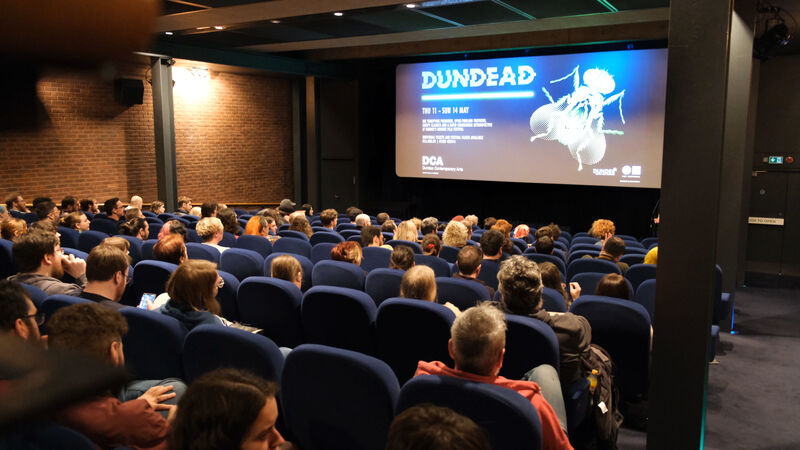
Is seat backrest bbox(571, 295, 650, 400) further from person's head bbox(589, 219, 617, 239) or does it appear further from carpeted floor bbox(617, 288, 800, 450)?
person's head bbox(589, 219, 617, 239)

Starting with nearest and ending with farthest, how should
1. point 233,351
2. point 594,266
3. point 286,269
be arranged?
point 233,351
point 286,269
point 594,266

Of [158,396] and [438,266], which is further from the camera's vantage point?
[438,266]

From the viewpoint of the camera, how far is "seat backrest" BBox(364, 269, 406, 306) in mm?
3916

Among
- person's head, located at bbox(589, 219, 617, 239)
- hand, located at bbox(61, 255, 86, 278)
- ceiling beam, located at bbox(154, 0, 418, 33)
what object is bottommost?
person's head, located at bbox(589, 219, 617, 239)

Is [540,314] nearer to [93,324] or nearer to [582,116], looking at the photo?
[93,324]

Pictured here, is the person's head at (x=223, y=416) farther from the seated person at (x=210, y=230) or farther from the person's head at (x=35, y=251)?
the seated person at (x=210, y=230)

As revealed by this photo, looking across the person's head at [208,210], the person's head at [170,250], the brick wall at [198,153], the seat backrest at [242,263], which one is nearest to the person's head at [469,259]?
the seat backrest at [242,263]

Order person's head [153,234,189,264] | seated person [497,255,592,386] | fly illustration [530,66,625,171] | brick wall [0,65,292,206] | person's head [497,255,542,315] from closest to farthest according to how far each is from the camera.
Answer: seated person [497,255,592,386] → person's head [497,255,542,315] → person's head [153,234,189,264] → brick wall [0,65,292,206] → fly illustration [530,66,625,171]

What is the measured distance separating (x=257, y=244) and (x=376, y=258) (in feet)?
4.40

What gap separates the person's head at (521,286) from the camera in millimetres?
2922

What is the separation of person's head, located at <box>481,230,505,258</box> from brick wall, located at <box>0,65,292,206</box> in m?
6.47

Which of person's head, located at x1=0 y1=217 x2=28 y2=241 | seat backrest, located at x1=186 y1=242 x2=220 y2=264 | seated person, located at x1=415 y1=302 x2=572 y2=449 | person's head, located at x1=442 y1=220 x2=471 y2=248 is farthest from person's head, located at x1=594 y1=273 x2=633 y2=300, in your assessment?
person's head, located at x1=0 y1=217 x2=28 y2=241

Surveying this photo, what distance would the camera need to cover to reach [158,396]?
2.13m

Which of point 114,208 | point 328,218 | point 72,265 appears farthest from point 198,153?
point 72,265
